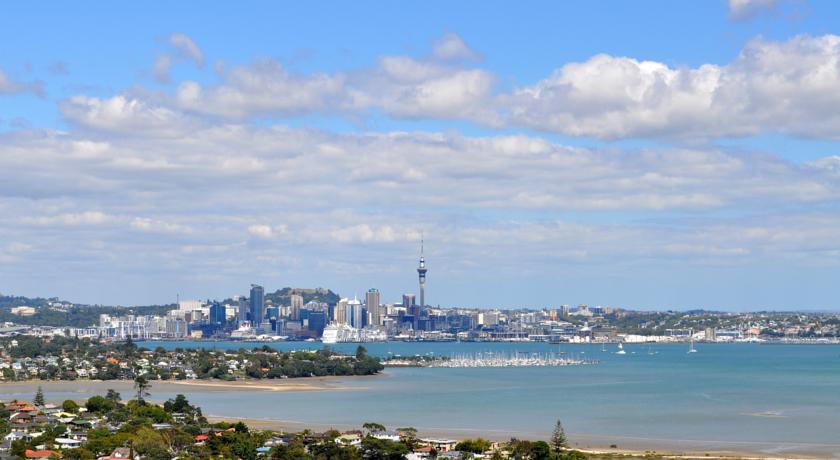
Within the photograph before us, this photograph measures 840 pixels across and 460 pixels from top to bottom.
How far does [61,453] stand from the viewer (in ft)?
117

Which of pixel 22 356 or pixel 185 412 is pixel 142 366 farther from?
pixel 185 412

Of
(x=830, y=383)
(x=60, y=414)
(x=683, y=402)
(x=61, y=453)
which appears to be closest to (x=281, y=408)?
(x=60, y=414)

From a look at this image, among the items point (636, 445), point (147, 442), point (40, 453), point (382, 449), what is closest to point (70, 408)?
point (40, 453)

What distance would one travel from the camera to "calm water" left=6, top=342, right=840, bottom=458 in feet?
159

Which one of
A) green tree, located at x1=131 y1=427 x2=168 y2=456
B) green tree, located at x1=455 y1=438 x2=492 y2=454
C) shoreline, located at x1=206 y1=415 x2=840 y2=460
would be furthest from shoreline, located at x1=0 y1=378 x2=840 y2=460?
green tree, located at x1=131 y1=427 x2=168 y2=456

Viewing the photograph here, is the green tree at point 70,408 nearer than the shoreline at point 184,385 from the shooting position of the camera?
Yes

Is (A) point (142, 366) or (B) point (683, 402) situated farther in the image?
(A) point (142, 366)

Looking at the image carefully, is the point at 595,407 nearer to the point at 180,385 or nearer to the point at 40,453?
the point at 180,385

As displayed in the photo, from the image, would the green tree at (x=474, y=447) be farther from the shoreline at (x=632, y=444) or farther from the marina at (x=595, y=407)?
the marina at (x=595, y=407)

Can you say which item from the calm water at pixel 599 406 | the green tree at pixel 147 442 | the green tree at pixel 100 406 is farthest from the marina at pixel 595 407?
the green tree at pixel 147 442

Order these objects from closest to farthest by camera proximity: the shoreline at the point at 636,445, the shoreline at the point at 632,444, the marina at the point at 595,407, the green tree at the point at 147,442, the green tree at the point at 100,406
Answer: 1. the green tree at the point at 147,442
2. the shoreline at the point at 636,445
3. the shoreline at the point at 632,444
4. the marina at the point at 595,407
5. the green tree at the point at 100,406

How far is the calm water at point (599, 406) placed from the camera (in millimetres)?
48500

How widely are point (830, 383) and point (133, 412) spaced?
185ft

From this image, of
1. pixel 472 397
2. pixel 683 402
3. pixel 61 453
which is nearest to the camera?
pixel 61 453
